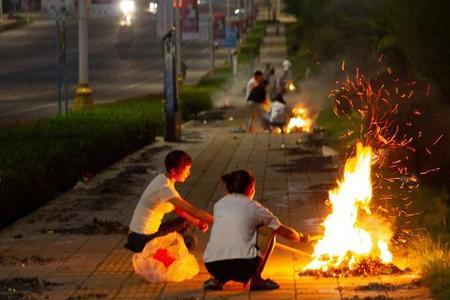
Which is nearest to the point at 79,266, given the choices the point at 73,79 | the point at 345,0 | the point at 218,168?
the point at 218,168

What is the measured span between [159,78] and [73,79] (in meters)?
5.71

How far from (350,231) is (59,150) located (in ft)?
25.8

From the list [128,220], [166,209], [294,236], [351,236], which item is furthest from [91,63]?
[294,236]

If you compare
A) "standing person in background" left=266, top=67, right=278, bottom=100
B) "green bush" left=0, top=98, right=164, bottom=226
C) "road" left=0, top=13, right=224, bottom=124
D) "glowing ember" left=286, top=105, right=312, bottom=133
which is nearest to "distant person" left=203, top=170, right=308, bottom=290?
"green bush" left=0, top=98, right=164, bottom=226

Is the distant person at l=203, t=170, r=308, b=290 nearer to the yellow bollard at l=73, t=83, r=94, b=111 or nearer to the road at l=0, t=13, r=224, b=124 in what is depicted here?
the yellow bollard at l=73, t=83, r=94, b=111

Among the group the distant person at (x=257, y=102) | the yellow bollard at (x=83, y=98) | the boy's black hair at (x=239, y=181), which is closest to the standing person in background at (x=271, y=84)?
the distant person at (x=257, y=102)

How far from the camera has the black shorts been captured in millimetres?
10750

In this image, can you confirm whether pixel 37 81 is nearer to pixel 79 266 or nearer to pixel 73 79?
pixel 73 79

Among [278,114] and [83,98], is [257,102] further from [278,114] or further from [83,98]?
[83,98]

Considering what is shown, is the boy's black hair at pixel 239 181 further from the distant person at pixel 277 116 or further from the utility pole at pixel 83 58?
the distant person at pixel 277 116

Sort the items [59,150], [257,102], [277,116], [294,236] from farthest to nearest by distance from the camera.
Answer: [257,102] → [277,116] → [59,150] → [294,236]

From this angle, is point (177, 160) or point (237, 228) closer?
point (237, 228)

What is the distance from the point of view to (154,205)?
456 inches

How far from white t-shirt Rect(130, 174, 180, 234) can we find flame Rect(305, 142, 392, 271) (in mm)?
1411
